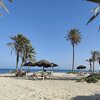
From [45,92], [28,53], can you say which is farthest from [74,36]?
[45,92]

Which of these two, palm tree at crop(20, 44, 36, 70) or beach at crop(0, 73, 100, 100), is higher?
palm tree at crop(20, 44, 36, 70)

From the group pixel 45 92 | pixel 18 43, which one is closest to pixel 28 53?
pixel 18 43

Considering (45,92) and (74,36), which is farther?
(74,36)

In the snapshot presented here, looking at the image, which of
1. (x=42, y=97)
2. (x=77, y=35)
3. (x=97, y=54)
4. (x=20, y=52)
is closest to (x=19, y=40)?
(x=20, y=52)

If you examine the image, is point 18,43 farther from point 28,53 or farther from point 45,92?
point 45,92

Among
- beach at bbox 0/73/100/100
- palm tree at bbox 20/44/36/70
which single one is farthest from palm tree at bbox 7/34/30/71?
beach at bbox 0/73/100/100

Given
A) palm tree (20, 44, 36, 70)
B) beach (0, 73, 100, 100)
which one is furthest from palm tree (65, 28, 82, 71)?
beach (0, 73, 100, 100)

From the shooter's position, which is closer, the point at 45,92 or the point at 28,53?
the point at 45,92

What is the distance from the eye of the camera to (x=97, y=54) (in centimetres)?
9319

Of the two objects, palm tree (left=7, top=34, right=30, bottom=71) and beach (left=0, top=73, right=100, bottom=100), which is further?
palm tree (left=7, top=34, right=30, bottom=71)

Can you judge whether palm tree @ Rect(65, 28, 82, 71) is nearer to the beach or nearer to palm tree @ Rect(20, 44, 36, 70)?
palm tree @ Rect(20, 44, 36, 70)

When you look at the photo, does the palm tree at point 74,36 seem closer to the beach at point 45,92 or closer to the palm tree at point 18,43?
→ the palm tree at point 18,43

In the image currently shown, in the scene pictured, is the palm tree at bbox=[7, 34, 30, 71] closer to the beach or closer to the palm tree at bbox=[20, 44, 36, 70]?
the palm tree at bbox=[20, 44, 36, 70]

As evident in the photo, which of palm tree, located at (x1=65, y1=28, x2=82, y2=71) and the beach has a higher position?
palm tree, located at (x1=65, y1=28, x2=82, y2=71)
